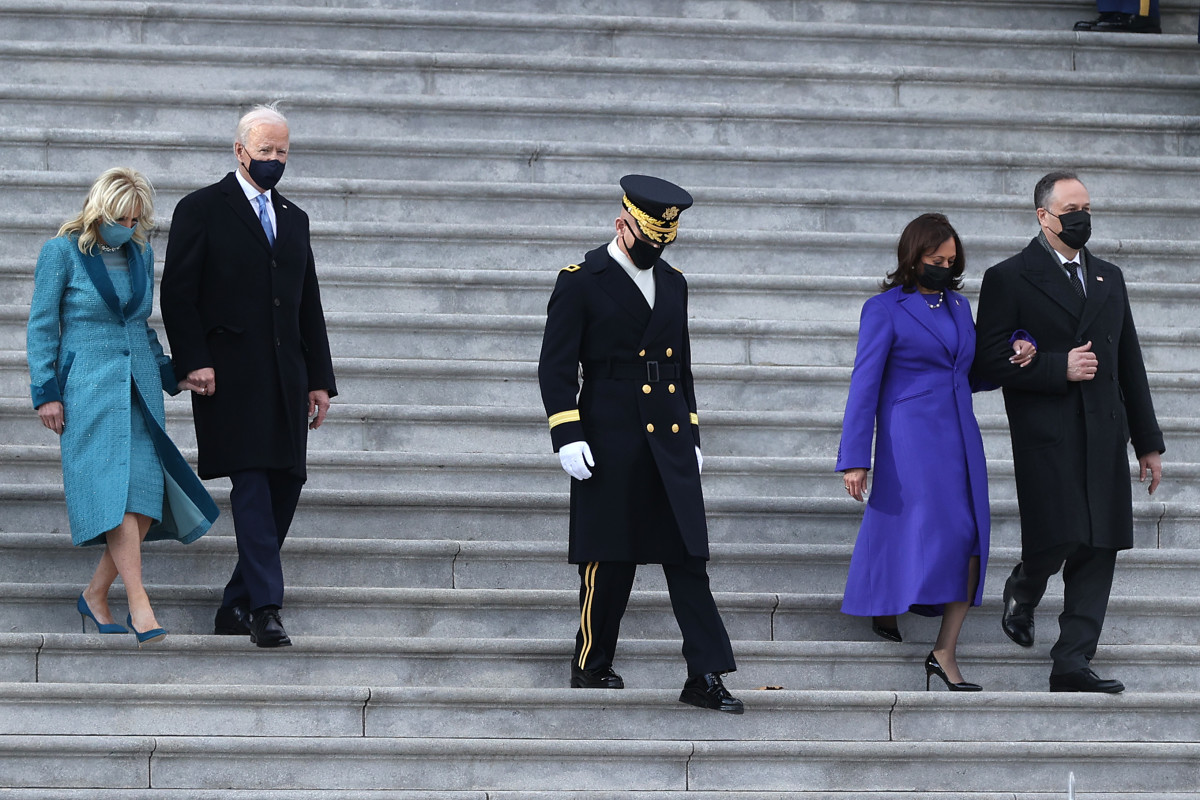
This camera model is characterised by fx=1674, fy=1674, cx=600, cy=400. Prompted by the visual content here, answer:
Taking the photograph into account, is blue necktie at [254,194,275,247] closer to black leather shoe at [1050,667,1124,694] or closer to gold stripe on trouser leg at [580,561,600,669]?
gold stripe on trouser leg at [580,561,600,669]

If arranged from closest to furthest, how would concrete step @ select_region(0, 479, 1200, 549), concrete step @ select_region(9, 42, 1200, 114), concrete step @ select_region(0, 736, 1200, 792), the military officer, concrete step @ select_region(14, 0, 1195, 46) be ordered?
concrete step @ select_region(0, 736, 1200, 792)
concrete step @ select_region(0, 479, 1200, 549)
concrete step @ select_region(9, 42, 1200, 114)
concrete step @ select_region(14, 0, 1195, 46)
the military officer

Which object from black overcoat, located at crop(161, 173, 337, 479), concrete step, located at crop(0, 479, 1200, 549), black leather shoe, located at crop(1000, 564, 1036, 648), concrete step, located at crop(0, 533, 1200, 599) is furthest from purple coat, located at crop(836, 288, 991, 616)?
black overcoat, located at crop(161, 173, 337, 479)

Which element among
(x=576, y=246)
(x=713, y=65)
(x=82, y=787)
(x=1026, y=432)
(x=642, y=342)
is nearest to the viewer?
(x=82, y=787)

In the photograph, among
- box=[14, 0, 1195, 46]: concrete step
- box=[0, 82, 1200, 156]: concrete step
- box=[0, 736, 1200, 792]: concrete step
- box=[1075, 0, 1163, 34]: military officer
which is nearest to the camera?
box=[0, 736, 1200, 792]: concrete step

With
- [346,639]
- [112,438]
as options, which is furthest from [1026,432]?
[112,438]

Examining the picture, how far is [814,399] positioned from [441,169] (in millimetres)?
2290

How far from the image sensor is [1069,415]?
5.80m

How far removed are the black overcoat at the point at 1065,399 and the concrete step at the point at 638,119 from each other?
2.90m

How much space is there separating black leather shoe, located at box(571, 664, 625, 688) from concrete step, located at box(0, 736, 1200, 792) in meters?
0.27

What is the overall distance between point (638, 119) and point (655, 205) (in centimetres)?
349

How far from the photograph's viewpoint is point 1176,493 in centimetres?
690

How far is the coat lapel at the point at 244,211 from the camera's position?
5.85 m

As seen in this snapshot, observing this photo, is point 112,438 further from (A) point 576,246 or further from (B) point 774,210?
(B) point 774,210

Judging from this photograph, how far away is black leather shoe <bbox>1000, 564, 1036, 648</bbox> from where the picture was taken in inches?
235
